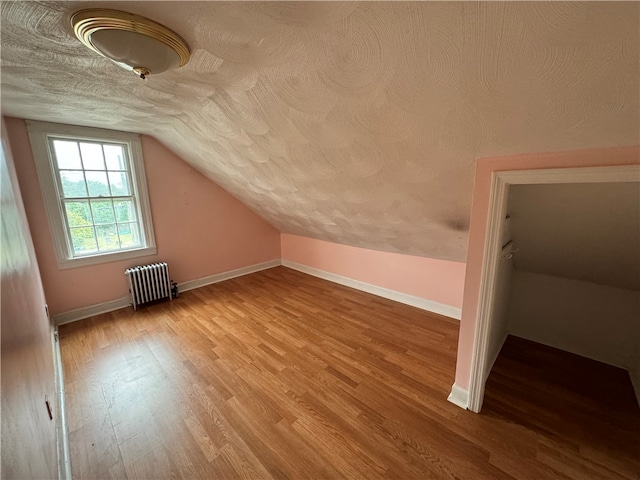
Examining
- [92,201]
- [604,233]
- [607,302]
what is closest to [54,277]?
[92,201]

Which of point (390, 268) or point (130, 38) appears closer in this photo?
point (130, 38)

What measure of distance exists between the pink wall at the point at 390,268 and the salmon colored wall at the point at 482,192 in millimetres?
1226

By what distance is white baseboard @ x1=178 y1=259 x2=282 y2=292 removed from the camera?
3.79m

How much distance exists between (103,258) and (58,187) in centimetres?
88

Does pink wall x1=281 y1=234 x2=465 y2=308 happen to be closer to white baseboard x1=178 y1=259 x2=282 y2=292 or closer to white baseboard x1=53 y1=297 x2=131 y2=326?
white baseboard x1=178 y1=259 x2=282 y2=292

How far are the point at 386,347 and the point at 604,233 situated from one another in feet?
5.90

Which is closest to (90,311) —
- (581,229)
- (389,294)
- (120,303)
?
(120,303)

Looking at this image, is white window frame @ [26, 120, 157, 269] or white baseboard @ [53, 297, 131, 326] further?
white baseboard @ [53, 297, 131, 326]

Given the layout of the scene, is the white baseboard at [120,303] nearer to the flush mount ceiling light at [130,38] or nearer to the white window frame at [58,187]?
the white window frame at [58,187]

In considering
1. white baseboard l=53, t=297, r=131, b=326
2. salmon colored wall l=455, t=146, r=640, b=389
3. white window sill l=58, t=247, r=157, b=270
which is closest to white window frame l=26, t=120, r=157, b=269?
white window sill l=58, t=247, r=157, b=270

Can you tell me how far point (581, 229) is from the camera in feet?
5.61

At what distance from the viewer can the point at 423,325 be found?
2768mm

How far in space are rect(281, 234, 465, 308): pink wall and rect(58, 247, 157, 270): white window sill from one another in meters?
2.27

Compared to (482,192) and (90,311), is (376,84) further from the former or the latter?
(90,311)
